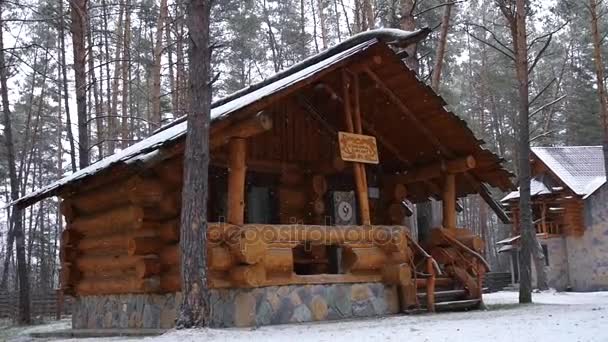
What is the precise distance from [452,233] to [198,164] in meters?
6.97

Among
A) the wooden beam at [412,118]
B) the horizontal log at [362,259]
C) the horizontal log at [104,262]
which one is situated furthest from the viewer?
the wooden beam at [412,118]

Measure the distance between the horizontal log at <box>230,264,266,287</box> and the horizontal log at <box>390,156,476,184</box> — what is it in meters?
5.72

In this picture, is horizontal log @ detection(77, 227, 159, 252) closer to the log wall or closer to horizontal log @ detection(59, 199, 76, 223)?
the log wall

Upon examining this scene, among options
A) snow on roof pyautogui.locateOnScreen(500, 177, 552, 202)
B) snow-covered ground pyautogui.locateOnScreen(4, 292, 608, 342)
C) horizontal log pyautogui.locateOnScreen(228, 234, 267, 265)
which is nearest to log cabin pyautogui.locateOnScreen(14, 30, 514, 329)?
horizontal log pyautogui.locateOnScreen(228, 234, 267, 265)

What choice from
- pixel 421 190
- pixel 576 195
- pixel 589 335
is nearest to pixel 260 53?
pixel 576 195

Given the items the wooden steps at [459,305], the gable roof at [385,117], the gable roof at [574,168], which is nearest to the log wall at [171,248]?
the gable roof at [385,117]

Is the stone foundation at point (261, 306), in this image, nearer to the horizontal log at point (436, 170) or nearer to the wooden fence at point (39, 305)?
the horizontal log at point (436, 170)

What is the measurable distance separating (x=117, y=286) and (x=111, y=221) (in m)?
1.20

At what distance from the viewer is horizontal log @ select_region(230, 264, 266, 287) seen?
990cm

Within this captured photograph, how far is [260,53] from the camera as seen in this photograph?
3344 cm

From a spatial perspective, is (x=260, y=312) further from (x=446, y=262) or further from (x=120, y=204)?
(x=446, y=262)

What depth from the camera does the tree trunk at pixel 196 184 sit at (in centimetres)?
853

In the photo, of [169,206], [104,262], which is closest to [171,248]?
[169,206]

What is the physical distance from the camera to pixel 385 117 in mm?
14508
